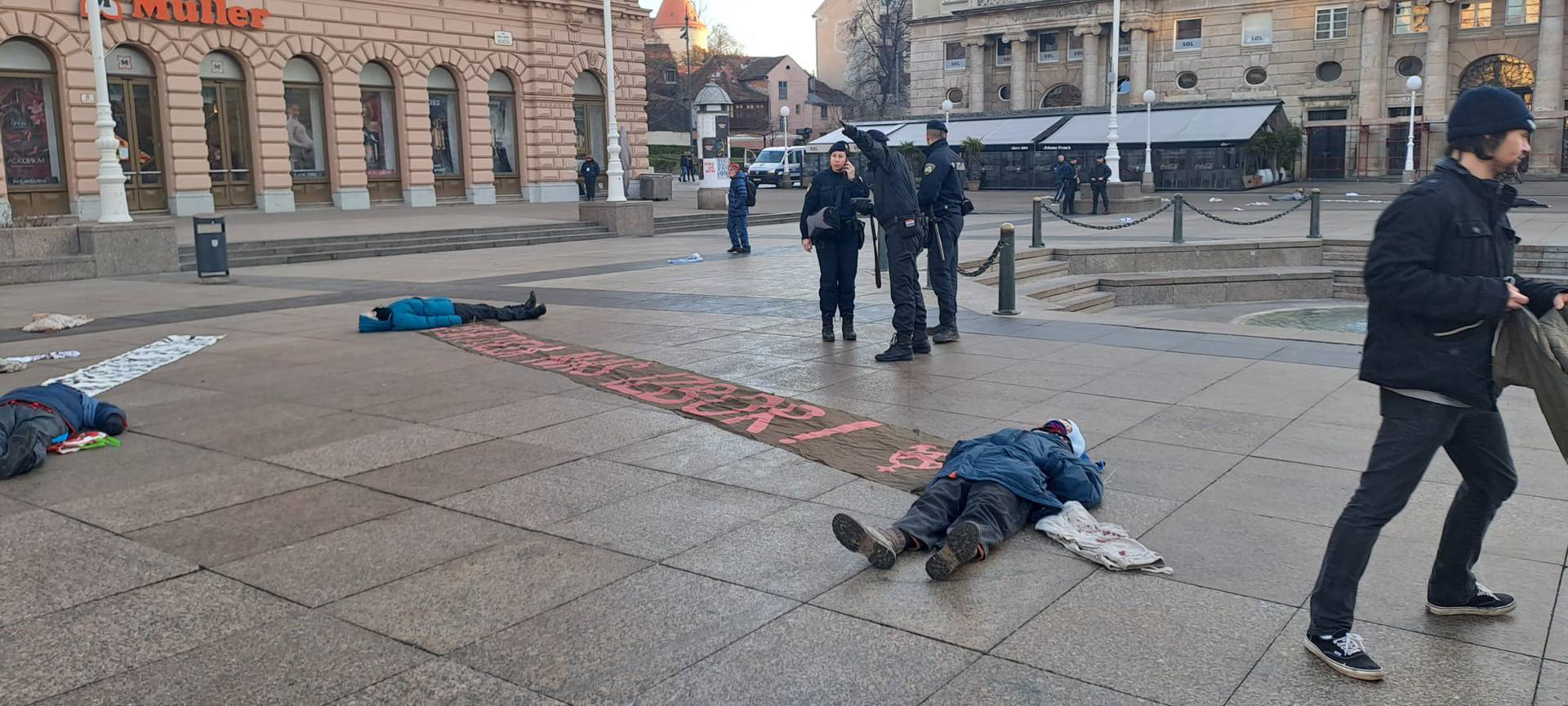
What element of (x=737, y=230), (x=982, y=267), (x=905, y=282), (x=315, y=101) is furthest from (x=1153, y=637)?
(x=315, y=101)

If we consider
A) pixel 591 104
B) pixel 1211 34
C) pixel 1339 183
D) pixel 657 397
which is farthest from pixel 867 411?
pixel 1211 34

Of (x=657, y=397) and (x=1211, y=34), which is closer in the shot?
(x=657, y=397)

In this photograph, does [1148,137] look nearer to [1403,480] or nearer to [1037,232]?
[1037,232]

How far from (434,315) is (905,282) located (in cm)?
483

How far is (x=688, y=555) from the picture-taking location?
192 inches

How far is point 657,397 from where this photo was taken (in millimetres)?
8109

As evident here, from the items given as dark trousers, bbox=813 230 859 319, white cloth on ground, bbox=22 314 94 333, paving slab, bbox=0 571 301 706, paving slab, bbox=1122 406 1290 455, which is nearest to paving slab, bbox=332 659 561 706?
paving slab, bbox=0 571 301 706

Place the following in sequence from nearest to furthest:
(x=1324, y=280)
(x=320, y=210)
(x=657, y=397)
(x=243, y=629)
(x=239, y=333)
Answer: (x=243, y=629), (x=657, y=397), (x=239, y=333), (x=1324, y=280), (x=320, y=210)

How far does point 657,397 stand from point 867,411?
58.2 inches

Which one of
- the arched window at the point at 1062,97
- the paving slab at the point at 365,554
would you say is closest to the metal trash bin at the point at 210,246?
the paving slab at the point at 365,554

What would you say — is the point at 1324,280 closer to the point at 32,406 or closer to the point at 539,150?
the point at 32,406

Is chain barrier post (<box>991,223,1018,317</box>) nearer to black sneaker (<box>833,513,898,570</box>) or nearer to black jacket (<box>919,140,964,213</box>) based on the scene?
black jacket (<box>919,140,964,213</box>)

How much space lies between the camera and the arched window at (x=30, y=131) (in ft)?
87.3

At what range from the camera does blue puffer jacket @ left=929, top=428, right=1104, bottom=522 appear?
5164mm
